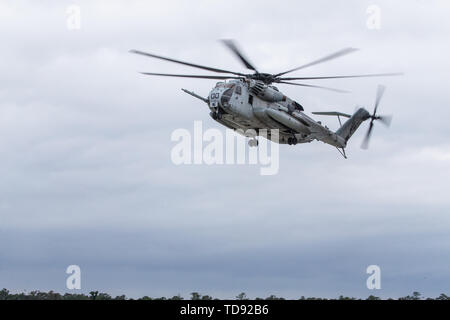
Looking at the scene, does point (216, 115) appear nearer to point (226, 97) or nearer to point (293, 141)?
point (226, 97)

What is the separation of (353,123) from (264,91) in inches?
451

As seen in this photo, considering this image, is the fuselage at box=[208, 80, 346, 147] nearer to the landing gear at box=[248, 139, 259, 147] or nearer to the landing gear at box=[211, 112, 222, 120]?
the landing gear at box=[211, 112, 222, 120]

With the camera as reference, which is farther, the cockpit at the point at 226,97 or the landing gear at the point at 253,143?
the landing gear at the point at 253,143

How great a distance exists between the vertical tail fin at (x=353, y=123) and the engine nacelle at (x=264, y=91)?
27.7 ft

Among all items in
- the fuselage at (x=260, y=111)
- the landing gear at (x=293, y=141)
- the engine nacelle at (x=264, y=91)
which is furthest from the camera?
the landing gear at (x=293, y=141)

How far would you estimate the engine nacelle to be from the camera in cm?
6012

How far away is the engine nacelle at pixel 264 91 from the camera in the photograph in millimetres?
60125

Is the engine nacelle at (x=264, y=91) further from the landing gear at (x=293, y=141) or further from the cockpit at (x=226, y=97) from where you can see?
the landing gear at (x=293, y=141)

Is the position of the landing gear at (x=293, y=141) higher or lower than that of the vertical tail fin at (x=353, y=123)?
lower

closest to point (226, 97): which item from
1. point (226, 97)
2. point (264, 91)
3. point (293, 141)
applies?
point (226, 97)

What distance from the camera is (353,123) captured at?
68.4 metres

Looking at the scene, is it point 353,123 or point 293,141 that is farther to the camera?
point 353,123
